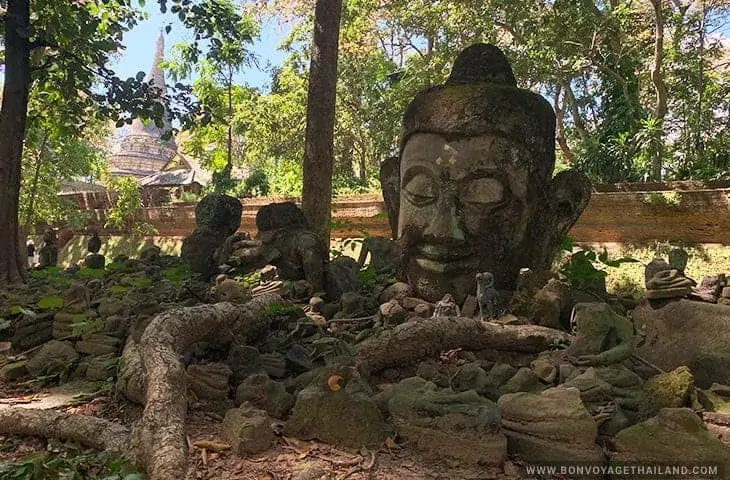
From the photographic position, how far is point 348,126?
16.3 meters

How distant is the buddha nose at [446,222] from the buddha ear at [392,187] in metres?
0.68

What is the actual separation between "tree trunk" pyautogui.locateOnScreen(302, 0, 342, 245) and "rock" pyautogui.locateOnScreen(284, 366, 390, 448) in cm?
417

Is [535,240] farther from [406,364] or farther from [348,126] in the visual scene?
[348,126]

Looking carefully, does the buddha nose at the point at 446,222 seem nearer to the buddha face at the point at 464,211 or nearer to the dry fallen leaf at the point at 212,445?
the buddha face at the point at 464,211

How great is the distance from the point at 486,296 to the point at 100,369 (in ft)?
7.78

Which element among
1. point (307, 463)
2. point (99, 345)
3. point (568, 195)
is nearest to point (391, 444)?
point (307, 463)

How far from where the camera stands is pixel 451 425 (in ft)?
6.62

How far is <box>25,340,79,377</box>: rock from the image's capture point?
10.9ft

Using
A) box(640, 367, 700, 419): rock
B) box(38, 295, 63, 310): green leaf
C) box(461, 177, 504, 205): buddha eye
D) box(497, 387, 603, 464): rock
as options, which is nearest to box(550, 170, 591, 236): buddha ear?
box(461, 177, 504, 205): buddha eye

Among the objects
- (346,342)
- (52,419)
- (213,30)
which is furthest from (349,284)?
(213,30)

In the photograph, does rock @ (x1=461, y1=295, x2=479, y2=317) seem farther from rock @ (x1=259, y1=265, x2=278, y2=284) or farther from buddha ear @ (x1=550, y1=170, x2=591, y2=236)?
rock @ (x1=259, y1=265, x2=278, y2=284)

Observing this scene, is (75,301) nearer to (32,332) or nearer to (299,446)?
(32,332)

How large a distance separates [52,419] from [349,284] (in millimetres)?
2790

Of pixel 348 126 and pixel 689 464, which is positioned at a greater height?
pixel 348 126
